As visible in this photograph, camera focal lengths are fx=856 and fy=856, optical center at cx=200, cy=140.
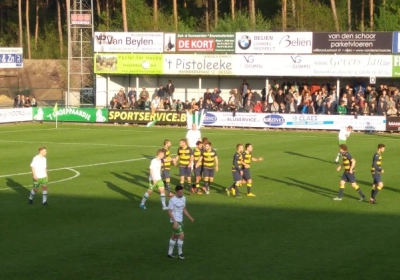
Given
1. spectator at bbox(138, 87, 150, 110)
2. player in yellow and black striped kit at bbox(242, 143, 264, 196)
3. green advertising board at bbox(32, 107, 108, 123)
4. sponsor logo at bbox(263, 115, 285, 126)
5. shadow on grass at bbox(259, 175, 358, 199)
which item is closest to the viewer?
player in yellow and black striped kit at bbox(242, 143, 264, 196)

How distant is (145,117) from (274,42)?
32.6ft

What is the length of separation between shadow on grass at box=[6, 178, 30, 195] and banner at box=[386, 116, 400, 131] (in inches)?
1050

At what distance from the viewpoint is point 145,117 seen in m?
56.3

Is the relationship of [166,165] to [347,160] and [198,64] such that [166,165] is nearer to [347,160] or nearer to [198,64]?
[347,160]

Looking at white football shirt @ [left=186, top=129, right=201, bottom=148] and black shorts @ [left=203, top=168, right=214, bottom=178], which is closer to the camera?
black shorts @ [left=203, top=168, right=214, bottom=178]

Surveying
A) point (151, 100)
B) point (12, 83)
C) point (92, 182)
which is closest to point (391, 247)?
point (92, 182)

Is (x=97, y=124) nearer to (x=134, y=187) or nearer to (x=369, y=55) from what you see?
(x=369, y=55)

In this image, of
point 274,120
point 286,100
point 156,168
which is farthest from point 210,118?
point 156,168

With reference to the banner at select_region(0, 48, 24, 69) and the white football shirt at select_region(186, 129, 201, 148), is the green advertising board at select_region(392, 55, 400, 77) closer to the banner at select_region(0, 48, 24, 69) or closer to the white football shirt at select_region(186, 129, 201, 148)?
the white football shirt at select_region(186, 129, 201, 148)

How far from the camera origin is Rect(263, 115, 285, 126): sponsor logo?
53250mm

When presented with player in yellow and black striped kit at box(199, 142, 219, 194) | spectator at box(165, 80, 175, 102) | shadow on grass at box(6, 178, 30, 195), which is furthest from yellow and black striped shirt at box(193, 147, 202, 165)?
spectator at box(165, 80, 175, 102)

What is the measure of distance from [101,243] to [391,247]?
6.75 m

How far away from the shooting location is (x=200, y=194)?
27.7 m

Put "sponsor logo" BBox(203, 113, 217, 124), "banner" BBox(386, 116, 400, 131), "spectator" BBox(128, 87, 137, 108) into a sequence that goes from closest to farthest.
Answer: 1. "banner" BBox(386, 116, 400, 131)
2. "sponsor logo" BBox(203, 113, 217, 124)
3. "spectator" BBox(128, 87, 137, 108)
